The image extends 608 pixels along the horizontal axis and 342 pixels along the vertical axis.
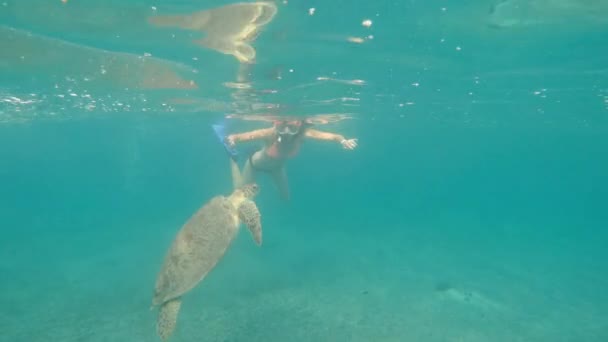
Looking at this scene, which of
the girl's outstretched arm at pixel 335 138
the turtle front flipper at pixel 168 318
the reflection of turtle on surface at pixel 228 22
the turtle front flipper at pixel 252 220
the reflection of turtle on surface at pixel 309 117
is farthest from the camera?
the reflection of turtle on surface at pixel 309 117

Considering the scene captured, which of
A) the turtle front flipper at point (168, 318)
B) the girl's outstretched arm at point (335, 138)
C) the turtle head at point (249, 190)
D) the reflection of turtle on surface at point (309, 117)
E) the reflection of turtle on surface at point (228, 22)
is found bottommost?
the turtle front flipper at point (168, 318)

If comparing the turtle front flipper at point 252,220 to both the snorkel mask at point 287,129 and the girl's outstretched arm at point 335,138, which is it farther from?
the snorkel mask at point 287,129

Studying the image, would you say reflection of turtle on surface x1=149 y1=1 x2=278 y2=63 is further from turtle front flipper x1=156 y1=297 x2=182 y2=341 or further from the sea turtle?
turtle front flipper x1=156 y1=297 x2=182 y2=341

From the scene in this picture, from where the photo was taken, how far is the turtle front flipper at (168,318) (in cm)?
526

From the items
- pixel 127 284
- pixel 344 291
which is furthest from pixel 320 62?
pixel 127 284

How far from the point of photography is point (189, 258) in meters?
5.38

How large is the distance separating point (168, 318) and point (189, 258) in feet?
3.22

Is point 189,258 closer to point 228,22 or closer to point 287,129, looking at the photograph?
point 228,22

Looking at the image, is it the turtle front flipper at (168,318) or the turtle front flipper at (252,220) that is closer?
the turtle front flipper at (168,318)

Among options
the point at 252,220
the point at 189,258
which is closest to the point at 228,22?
the point at 252,220

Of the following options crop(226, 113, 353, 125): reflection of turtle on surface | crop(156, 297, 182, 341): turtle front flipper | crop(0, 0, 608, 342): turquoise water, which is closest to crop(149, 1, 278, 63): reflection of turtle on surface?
crop(0, 0, 608, 342): turquoise water

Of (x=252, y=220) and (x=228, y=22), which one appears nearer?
(x=252, y=220)

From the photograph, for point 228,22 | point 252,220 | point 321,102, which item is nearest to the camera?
point 252,220

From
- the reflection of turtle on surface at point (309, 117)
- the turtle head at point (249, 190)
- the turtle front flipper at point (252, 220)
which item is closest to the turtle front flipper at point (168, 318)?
the turtle front flipper at point (252, 220)
